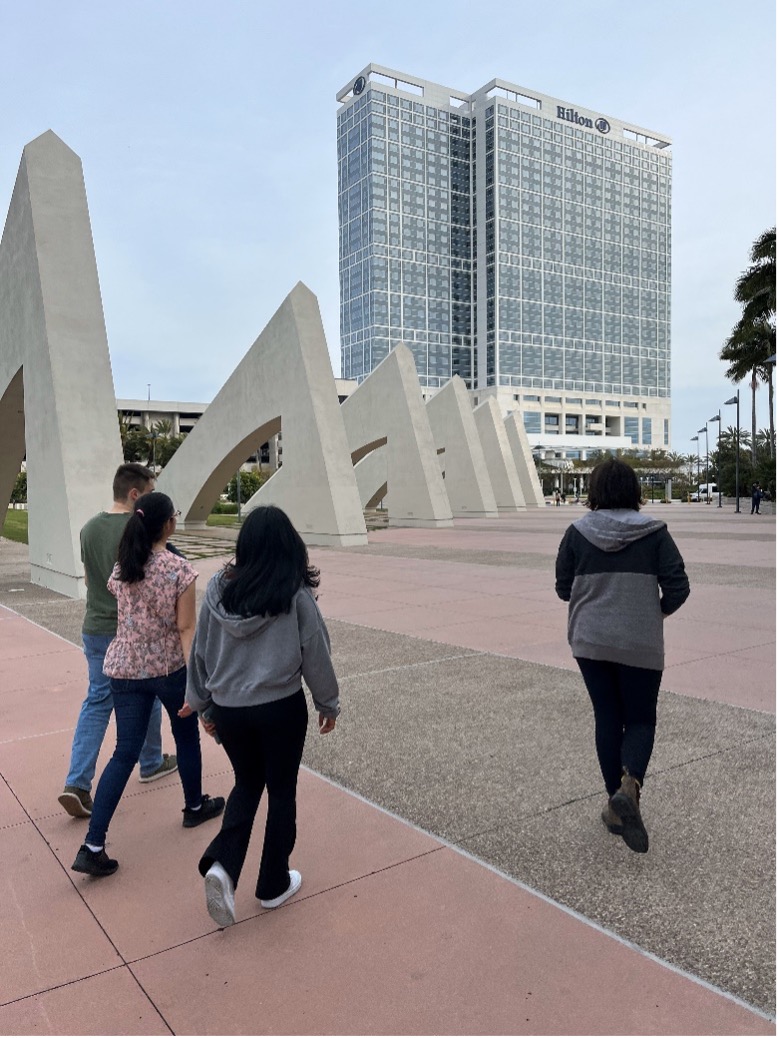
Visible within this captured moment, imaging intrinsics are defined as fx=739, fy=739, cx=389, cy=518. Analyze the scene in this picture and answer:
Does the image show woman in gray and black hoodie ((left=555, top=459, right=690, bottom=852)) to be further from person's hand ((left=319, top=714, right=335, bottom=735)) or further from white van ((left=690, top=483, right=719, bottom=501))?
white van ((left=690, top=483, right=719, bottom=501))

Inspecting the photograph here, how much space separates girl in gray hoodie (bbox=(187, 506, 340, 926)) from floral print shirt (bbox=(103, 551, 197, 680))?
499 millimetres

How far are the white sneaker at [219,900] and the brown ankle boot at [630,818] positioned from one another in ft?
5.56

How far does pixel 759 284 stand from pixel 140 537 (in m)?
41.9

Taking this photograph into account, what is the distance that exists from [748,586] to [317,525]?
1209 centimetres

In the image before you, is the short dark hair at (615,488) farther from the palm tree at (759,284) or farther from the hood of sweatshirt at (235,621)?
the palm tree at (759,284)

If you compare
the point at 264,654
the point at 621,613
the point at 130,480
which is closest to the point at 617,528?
the point at 621,613

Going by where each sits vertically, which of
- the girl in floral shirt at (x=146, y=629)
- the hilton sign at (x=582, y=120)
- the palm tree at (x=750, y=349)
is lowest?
the girl in floral shirt at (x=146, y=629)

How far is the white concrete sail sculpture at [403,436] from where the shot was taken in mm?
28125

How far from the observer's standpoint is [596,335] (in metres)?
132

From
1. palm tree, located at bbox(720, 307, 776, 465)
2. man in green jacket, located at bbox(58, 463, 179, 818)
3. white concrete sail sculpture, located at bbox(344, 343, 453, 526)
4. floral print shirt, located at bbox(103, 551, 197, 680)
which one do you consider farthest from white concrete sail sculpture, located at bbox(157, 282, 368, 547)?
palm tree, located at bbox(720, 307, 776, 465)

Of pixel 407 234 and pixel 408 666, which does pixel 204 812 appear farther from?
pixel 407 234

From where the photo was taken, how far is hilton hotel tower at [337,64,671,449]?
12406cm

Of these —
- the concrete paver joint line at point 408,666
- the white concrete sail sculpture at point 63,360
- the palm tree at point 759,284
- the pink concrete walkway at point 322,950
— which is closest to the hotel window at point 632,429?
the palm tree at point 759,284

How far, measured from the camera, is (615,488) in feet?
11.5
